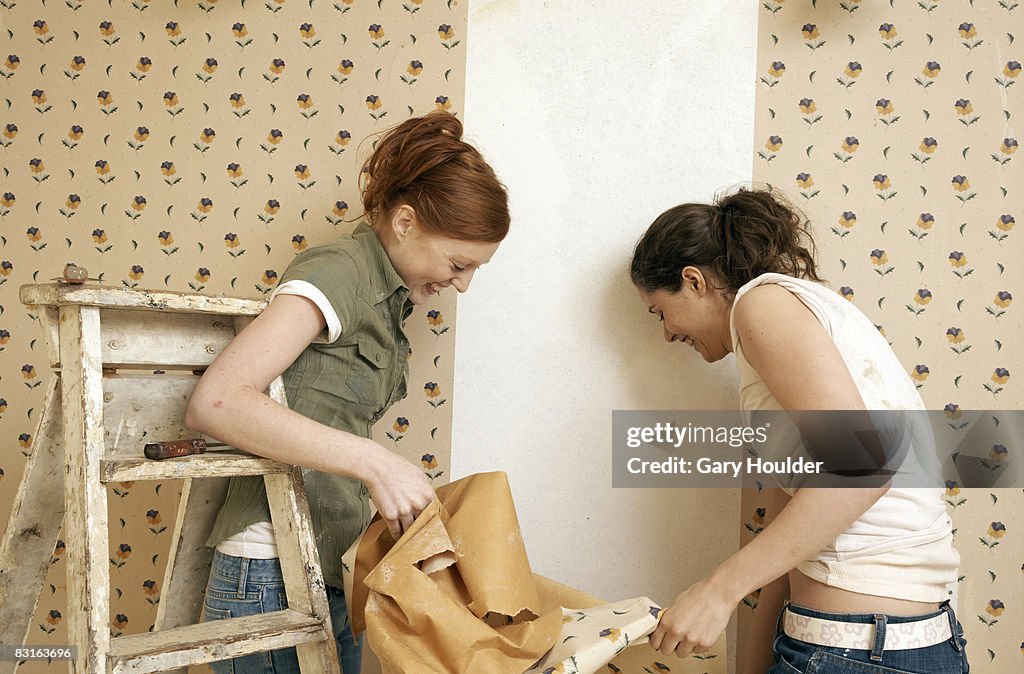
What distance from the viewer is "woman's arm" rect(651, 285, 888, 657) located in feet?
4.06

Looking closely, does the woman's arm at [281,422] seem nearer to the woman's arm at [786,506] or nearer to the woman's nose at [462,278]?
the woman's nose at [462,278]

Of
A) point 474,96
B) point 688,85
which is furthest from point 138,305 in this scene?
point 688,85

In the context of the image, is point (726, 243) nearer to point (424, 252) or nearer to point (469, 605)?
point (424, 252)

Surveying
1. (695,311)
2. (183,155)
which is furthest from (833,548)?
(183,155)

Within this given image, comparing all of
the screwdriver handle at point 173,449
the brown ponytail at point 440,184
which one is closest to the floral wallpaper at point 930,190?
the brown ponytail at point 440,184

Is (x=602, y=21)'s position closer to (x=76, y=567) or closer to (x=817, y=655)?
(x=817, y=655)

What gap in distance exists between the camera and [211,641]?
1.21m

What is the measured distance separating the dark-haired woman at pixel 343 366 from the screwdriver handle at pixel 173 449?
0.04 meters

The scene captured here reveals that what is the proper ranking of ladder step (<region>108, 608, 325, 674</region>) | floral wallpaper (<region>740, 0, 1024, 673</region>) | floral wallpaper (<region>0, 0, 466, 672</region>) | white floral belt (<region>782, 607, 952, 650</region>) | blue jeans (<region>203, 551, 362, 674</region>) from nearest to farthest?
ladder step (<region>108, 608, 325, 674</region>) < white floral belt (<region>782, 607, 952, 650</region>) < blue jeans (<region>203, 551, 362, 674</region>) < floral wallpaper (<region>740, 0, 1024, 673</region>) < floral wallpaper (<region>0, 0, 466, 672</region>)

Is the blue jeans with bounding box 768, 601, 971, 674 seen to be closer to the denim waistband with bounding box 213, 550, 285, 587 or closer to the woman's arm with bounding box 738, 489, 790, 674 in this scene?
the woman's arm with bounding box 738, 489, 790, 674

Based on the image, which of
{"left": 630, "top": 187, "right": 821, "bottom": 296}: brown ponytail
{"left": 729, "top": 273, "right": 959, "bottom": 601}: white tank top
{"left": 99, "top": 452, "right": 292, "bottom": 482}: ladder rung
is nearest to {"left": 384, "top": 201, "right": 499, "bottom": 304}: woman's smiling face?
{"left": 630, "top": 187, "right": 821, "bottom": 296}: brown ponytail

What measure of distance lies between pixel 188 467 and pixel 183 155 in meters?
1.11

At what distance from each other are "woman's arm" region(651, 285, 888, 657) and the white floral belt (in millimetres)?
123

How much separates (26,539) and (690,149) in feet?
4.97
